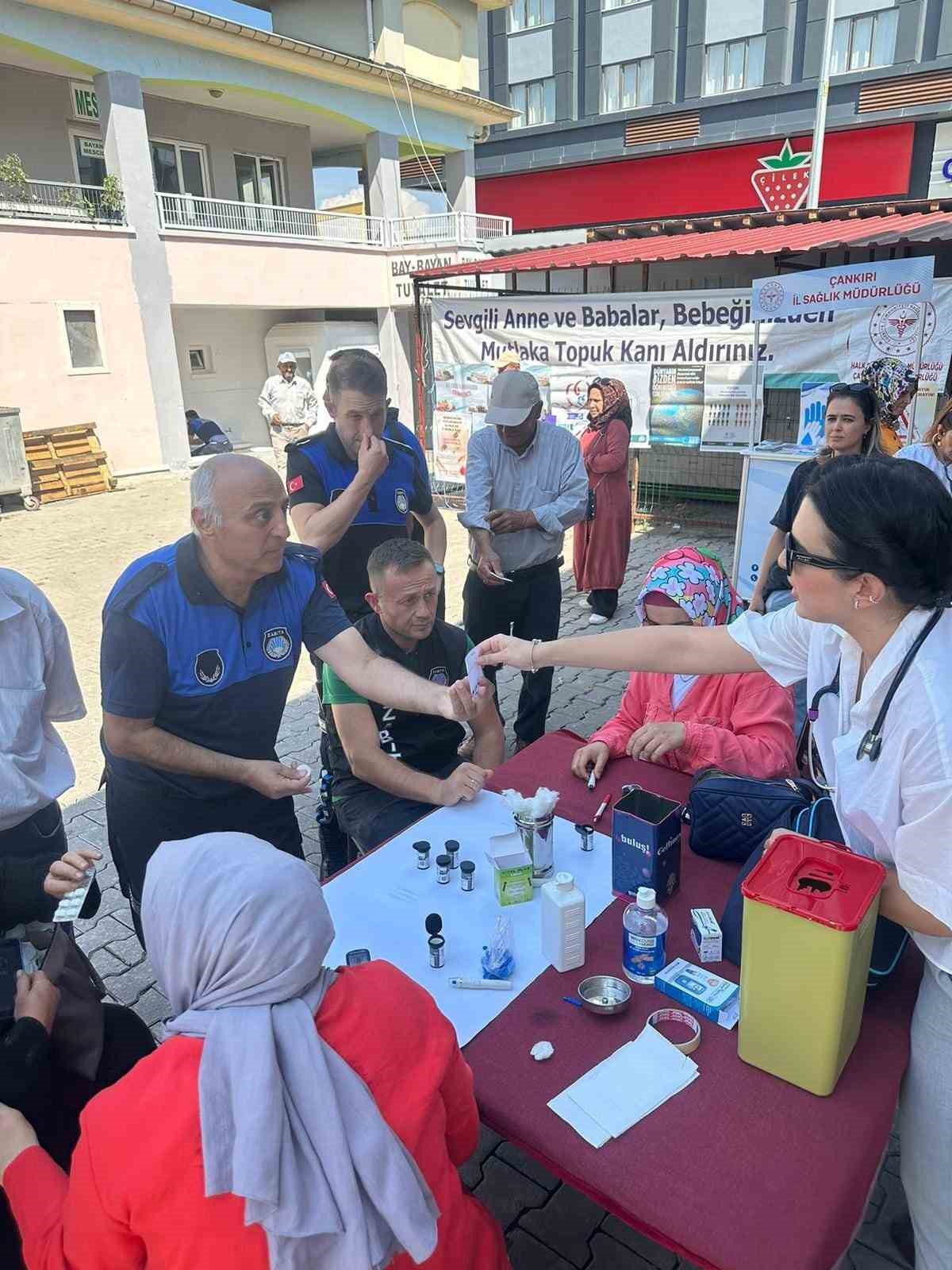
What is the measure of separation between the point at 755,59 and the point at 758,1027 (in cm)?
2153

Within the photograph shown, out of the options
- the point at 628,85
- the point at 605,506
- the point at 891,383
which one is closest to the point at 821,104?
the point at 628,85

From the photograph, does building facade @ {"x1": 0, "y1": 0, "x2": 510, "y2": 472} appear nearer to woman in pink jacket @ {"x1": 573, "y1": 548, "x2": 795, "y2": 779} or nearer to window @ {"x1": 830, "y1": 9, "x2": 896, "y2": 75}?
window @ {"x1": 830, "y1": 9, "x2": 896, "y2": 75}

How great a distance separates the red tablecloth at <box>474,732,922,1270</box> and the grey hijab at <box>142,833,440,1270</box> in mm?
386

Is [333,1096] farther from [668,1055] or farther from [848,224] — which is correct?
[848,224]

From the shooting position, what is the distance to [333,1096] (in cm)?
123

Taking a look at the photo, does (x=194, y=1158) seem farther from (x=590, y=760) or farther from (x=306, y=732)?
(x=306, y=732)

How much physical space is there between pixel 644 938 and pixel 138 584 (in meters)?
1.70

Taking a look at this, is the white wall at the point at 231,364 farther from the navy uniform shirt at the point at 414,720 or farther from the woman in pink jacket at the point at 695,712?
the woman in pink jacket at the point at 695,712

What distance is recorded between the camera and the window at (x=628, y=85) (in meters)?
19.0

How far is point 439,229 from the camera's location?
19.1 meters

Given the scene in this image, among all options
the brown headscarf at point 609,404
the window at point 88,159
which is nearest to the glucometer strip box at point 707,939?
the brown headscarf at point 609,404

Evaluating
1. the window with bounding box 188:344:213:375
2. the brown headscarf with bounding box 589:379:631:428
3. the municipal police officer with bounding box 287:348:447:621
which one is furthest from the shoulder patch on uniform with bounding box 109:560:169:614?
the window with bounding box 188:344:213:375

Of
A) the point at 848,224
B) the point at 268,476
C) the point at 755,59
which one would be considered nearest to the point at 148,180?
the point at 848,224

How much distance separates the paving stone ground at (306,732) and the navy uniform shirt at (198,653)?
1287mm
